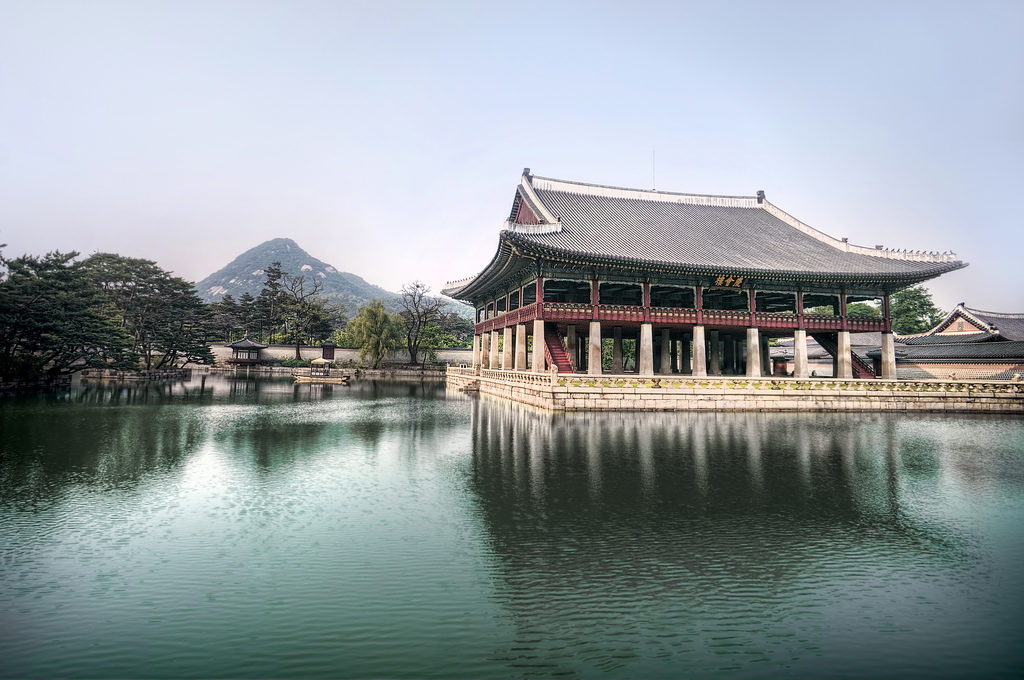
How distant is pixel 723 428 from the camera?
22922 millimetres

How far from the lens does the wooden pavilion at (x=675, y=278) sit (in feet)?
115

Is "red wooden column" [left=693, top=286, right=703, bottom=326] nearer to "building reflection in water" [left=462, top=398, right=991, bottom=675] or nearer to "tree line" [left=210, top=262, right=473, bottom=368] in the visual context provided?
"building reflection in water" [left=462, top=398, right=991, bottom=675]

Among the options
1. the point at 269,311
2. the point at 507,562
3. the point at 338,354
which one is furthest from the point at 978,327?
the point at 269,311

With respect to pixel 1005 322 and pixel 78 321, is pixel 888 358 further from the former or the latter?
pixel 78 321

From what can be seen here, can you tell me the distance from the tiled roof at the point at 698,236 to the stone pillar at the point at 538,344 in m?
5.21

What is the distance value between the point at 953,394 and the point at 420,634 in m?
37.6

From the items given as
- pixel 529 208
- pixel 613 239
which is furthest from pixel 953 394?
pixel 529 208

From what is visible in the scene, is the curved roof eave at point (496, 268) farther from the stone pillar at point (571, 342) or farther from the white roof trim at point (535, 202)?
the stone pillar at point (571, 342)

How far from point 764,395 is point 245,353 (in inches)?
2601

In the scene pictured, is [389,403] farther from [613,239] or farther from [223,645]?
[223,645]

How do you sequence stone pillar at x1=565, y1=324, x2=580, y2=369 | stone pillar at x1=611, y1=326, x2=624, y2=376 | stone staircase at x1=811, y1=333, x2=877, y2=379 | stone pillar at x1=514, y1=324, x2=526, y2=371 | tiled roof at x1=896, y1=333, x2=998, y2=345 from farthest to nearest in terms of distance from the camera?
tiled roof at x1=896, y1=333, x2=998, y2=345 < stone pillar at x1=565, y1=324, x2=580, y2=369 < stone pillar at x1=611, y1=326, x2=624, y2=376 < stone staircase at x1=811, y1=333, x2=877, y2=379 < stone pillar at x1=514, y1=324, x2=526, y2=371

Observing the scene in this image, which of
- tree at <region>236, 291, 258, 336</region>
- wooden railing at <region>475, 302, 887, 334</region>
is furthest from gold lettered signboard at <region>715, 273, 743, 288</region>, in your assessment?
tree at <region>236, 291, 258, 336</region>

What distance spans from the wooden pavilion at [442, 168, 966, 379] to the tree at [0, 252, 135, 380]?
103 ft

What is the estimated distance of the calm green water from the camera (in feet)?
18.4
